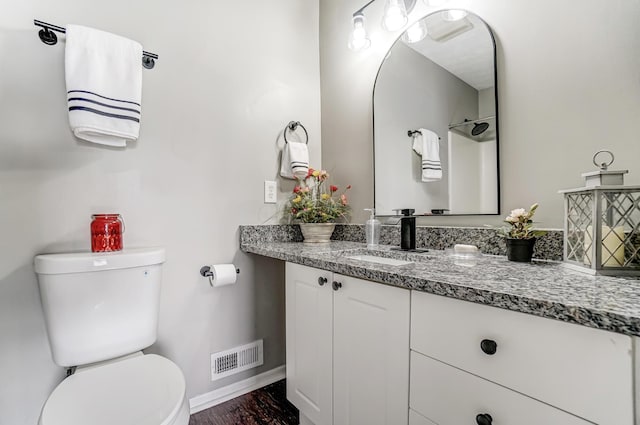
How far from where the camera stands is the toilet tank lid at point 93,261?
104 centimetres

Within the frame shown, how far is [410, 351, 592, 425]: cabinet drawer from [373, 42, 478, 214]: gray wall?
2.58ft

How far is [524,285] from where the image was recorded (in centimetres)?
68

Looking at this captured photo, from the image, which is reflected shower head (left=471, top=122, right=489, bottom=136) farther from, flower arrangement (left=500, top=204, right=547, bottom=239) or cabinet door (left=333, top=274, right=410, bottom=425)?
cabinet door (left=333, top=274, right=410, bottom=425)

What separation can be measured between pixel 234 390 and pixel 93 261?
98 cm

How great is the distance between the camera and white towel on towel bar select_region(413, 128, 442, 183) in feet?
4.61

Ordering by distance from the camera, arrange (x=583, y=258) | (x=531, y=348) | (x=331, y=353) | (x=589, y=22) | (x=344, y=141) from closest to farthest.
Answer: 1. (x=531, y=348)
2. (x=583, y=258)
3. (x=589, y=22)
4. (x=331, y=353)
5. (x=344, y=141)

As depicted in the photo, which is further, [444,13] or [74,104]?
[444,13]

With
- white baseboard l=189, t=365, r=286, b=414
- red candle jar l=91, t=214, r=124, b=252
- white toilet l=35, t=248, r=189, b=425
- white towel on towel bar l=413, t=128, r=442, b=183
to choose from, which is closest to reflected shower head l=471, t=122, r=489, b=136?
white towel on towel bar l=413, t=128, r=442, b=183

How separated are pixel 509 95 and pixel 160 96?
1462 millimetres

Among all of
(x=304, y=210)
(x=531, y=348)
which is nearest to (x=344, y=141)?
(x=304, y=210)

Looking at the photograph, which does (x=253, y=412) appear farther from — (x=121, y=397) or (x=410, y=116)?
(x=410, y=116)

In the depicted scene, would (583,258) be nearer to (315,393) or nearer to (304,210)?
(315,393)

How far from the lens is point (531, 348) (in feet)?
1.95

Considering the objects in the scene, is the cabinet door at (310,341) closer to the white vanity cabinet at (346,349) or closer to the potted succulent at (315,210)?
the white vanity cabinet at (346,349)
